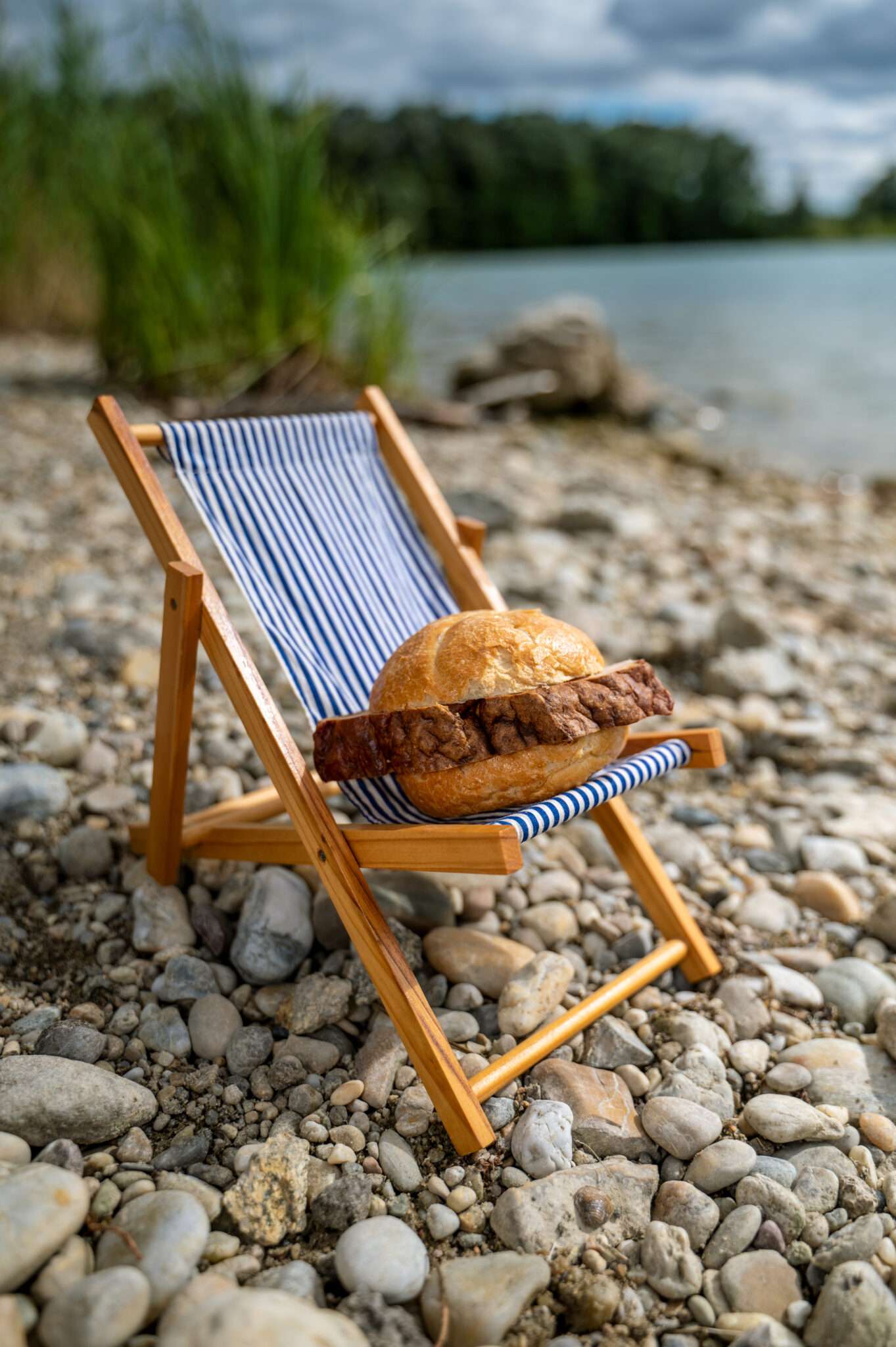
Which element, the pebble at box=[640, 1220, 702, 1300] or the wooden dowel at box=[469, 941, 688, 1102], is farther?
the wooden dowel at box=[469, 941, 688, 1102]

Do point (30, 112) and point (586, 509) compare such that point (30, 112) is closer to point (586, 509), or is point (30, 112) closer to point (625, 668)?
point (586, 509)

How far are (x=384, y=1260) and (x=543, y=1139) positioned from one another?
0.40 meters

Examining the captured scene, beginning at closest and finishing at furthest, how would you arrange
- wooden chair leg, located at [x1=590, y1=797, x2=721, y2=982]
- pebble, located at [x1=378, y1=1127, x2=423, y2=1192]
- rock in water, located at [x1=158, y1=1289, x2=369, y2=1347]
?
rock in water, located at [x1=158, y1=1289, x2=369, y2=1347] < pebble, located at [x1=378, y1=1127, x2=423, y2=1192] < wooden chair leg, located at [x1=590, y1=797, x2=721, y2=982]

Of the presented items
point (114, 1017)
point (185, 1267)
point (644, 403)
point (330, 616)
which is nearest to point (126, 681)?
point (330, 616)

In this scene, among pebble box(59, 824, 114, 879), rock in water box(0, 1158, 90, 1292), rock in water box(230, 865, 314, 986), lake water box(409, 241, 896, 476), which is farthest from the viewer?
lake water box(409, 241, 896, 476)

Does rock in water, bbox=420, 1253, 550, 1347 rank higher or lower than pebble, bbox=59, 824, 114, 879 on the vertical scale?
higher

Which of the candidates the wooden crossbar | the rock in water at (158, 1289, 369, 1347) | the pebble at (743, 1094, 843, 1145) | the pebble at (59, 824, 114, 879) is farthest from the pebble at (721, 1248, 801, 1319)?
the pebble at (59, 824, 114, 879)

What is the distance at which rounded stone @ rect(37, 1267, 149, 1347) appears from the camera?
1.56 meters

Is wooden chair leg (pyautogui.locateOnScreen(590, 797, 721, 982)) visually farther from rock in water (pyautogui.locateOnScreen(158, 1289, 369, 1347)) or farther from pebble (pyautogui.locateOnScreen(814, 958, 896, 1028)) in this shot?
rock in water (pyautogui.locateOnScreen(158, 1289, 369, 1347))

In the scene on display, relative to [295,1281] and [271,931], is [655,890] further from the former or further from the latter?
[295,1281]

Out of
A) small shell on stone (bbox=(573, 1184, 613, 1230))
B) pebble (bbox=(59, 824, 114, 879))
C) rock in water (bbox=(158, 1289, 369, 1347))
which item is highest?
rock in water (bbox=(158, 1289, 369, 1347))

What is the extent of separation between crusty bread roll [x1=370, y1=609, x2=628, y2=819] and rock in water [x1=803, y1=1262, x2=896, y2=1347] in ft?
3.11

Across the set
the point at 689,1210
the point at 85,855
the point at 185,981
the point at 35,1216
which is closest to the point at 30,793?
the point at 85,855

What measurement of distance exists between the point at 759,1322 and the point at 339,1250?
664 millimetres
